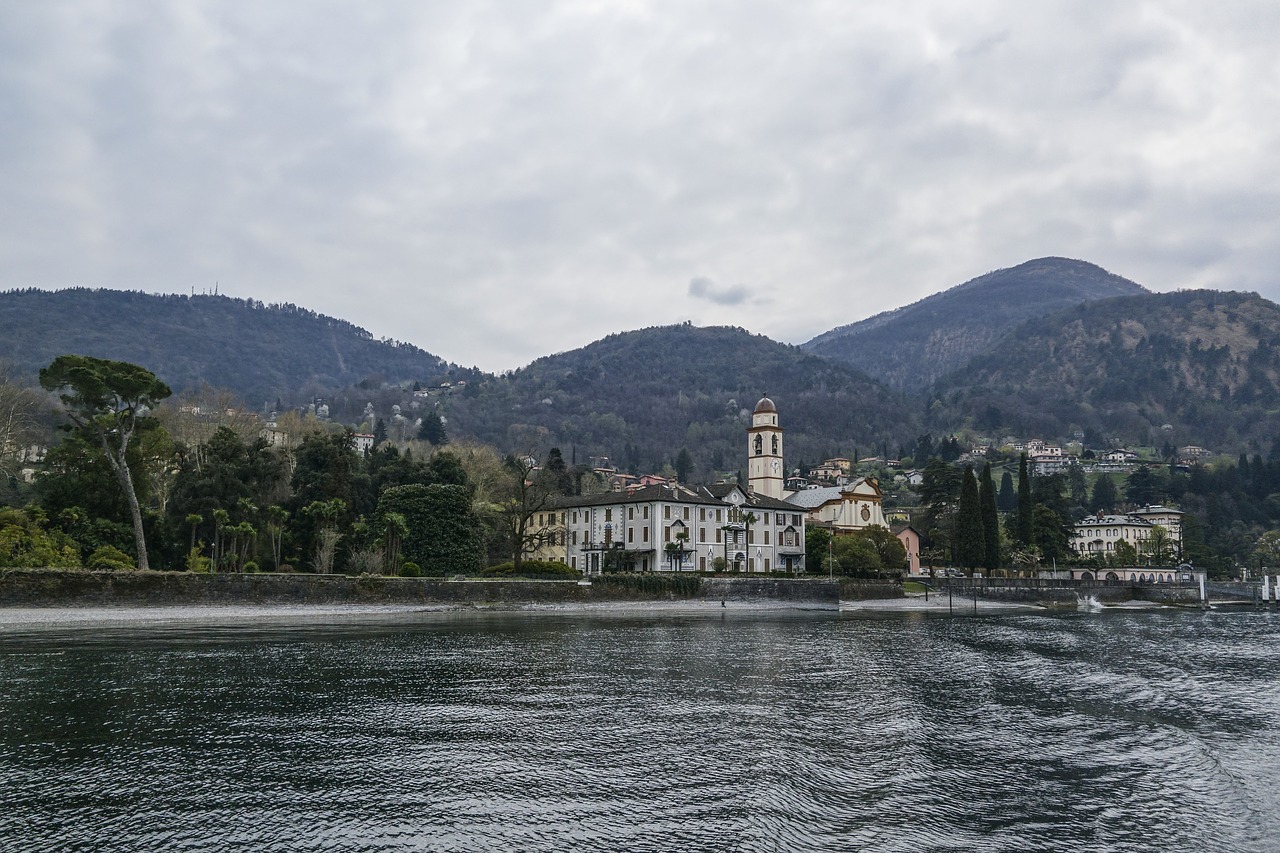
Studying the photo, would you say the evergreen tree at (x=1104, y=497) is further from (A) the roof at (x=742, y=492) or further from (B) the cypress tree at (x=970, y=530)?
(A) the roof at (x=742, y=492)

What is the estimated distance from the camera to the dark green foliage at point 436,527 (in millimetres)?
67188

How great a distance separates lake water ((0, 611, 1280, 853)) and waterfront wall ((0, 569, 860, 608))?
1021 centimetres

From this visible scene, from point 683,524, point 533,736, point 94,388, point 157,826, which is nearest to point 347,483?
point 94,388

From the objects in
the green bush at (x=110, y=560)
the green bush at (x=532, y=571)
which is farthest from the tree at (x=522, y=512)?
the green bush at (x=110, y=560)

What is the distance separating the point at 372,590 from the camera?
5584 cm

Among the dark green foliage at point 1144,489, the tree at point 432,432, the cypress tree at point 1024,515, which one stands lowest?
the cypress tree at point 1024,515

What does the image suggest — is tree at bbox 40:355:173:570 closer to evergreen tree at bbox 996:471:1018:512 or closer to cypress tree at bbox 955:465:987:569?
cypress tree at bbox 955:465:987:569

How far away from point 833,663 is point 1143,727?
12.3 m

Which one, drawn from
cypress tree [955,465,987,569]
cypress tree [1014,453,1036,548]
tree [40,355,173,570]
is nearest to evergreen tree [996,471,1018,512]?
cypress tree [1014,453,1036,548]

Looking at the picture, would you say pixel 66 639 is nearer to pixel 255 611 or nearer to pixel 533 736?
pixel 255 611

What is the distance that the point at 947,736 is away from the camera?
20734 mm

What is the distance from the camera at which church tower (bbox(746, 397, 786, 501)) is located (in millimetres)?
107750

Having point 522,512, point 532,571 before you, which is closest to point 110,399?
point 522,512

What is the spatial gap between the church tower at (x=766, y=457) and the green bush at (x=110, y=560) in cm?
7027
